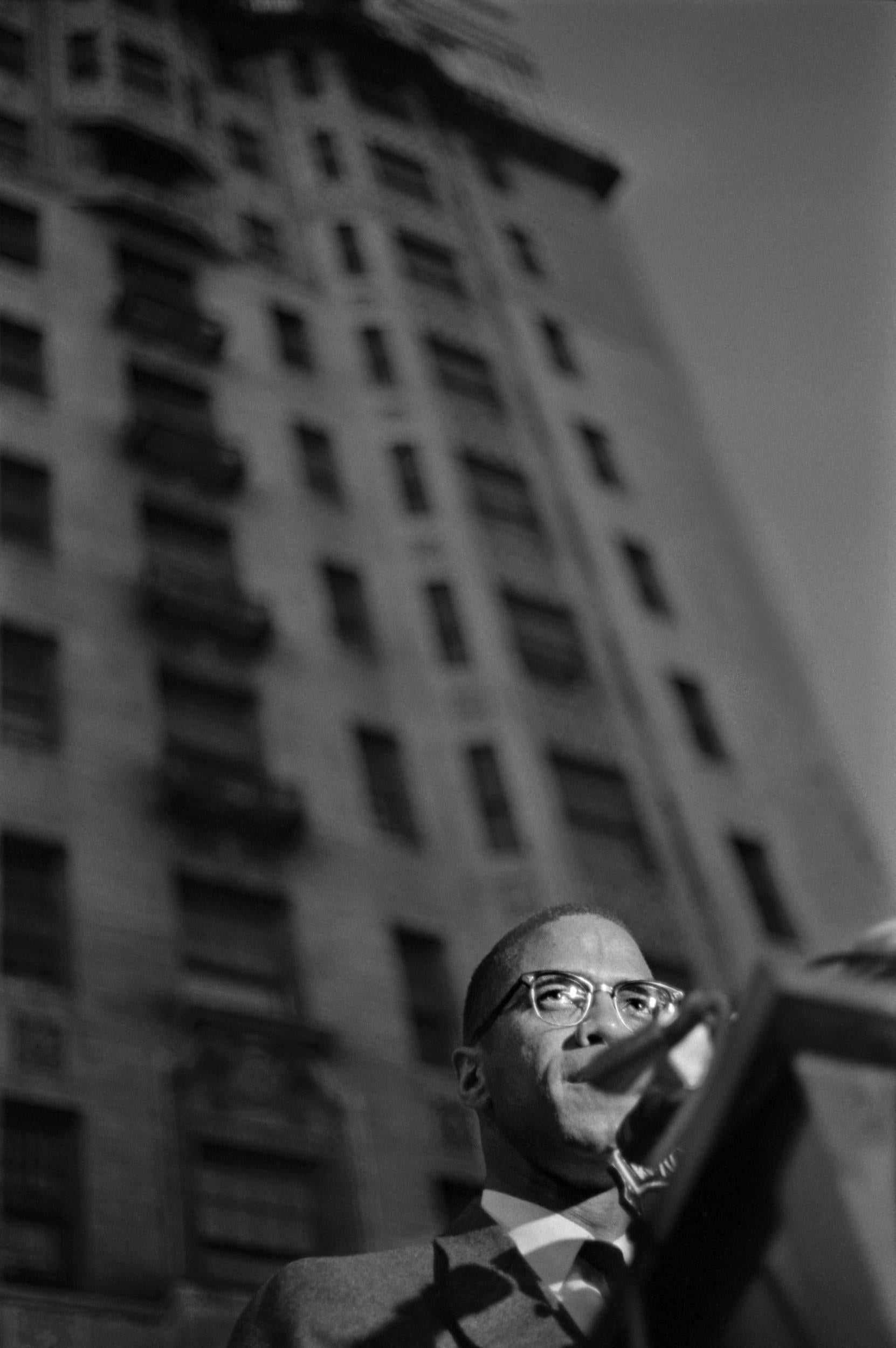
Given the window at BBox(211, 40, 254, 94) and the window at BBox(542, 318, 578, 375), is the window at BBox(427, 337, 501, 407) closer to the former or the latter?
the window at BBox(542, 318, 578, 375)

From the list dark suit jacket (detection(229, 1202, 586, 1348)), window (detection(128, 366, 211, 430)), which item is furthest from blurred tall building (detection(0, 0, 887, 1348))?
dark suit jacket (detection(229, 1202, 586, 1348))

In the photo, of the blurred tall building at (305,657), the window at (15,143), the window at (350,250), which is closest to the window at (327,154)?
the blurred tall building at (305,657)

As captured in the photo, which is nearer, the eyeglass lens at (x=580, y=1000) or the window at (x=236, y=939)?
the eyeglass lens at (x=580, y=1000)

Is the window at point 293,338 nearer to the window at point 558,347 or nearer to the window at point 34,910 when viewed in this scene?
the window at point 558,347

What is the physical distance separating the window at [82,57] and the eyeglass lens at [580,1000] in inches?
1416

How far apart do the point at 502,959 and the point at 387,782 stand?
22668mm

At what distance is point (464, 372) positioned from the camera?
1468 inches

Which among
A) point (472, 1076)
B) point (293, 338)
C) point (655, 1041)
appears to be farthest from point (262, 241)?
point (655, 1041)

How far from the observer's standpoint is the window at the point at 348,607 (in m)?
28.7

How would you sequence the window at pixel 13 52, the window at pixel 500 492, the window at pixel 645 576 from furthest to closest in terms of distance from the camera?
the window at pixel 13 52
the window at pixel 500 492
the window at pixel 645 576

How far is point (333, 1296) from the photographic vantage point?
369cm

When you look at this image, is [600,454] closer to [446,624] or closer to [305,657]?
[446,624]

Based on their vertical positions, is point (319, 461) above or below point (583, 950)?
below

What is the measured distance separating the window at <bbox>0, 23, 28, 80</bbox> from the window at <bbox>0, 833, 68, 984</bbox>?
66.0 feet
